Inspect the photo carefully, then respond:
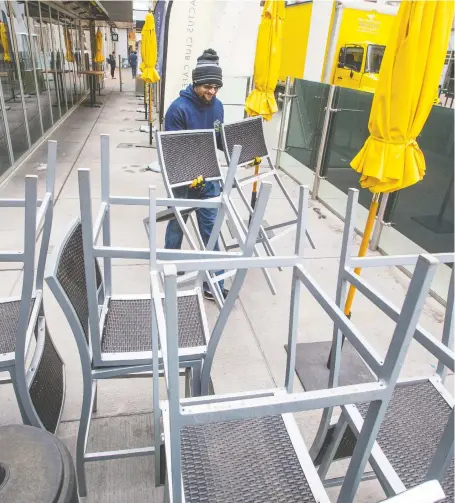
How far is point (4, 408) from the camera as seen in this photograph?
6.77 ft

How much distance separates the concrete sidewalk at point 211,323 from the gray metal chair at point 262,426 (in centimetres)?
66

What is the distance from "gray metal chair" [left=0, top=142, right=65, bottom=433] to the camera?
140cm

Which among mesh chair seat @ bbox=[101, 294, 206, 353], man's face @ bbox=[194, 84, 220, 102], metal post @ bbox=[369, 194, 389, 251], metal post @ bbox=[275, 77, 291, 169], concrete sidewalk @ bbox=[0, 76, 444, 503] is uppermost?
man's face @ bbox=[194, 84, 220, 102]

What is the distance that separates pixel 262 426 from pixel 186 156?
2.05m

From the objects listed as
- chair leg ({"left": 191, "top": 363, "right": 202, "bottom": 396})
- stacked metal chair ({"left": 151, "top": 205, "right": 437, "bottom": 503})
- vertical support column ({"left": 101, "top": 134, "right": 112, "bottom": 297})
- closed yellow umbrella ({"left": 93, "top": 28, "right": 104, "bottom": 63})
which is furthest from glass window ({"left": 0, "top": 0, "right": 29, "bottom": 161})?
closed yellow umbrella ({"left": 93, "top": 28, "right": 104, "bottom": 63})

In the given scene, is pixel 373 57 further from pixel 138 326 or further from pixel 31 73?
pixel 138 326

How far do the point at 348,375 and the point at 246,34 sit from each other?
16.1 feet

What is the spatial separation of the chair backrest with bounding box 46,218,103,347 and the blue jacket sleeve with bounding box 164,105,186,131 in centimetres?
191

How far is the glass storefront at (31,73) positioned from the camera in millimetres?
5715

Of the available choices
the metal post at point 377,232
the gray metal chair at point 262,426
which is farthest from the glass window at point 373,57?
the gray metal chair at point 262,426

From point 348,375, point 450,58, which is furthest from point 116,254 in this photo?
point 450,58

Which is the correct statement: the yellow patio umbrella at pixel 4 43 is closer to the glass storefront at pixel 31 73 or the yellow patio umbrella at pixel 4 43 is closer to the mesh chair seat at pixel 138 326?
the glass storefront at pixel 31 73

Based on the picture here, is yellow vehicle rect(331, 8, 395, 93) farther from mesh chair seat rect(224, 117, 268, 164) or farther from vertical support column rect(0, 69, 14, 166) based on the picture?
vertical support column rect(0, 69, 14, 166)

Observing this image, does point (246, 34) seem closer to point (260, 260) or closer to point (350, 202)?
point (350, 202)
